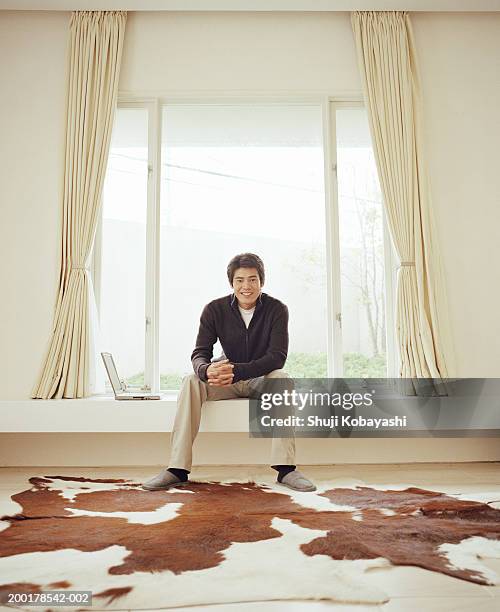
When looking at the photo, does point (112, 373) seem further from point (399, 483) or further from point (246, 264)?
point (399, 483)

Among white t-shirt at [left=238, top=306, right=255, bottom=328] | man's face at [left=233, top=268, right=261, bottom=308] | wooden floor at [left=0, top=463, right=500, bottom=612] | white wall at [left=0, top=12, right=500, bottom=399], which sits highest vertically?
white wall at [left=0, top=12, right=500, bottom=399]

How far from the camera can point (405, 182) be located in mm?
3562

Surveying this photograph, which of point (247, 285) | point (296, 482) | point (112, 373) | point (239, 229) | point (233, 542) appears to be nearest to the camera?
point (233, 542)

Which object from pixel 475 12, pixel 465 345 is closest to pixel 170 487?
pixel 465 345

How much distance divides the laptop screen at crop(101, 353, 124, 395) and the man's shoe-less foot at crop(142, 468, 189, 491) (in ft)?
2.51

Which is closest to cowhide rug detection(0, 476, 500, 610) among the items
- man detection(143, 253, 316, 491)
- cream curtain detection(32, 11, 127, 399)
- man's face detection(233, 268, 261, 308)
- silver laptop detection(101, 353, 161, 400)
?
man detection(143, 253, 316, 491)

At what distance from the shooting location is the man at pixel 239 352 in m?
2.75

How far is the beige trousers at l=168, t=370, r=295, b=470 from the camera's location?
270cm

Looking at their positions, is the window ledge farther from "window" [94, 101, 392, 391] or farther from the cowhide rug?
the cowhide rug

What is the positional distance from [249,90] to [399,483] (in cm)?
274

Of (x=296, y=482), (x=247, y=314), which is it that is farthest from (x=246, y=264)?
A: (x=296, y=482)

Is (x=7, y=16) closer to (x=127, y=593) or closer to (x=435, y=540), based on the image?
(x=127, y=593)

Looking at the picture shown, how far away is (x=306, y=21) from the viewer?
3.75 meters

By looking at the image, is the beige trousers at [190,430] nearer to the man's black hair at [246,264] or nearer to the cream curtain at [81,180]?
the man's black hair at [246,264]
